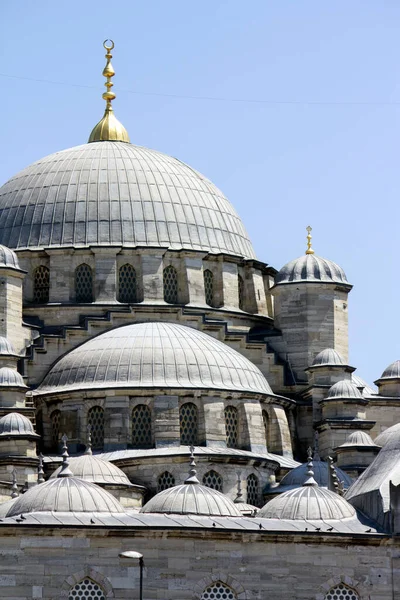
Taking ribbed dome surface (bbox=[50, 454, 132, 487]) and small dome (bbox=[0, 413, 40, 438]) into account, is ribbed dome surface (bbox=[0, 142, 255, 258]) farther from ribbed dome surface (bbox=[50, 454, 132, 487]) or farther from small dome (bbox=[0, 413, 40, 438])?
ribbed dome surface (bbox=[50, 454, 132, 487])

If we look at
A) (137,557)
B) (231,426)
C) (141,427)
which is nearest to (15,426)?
(141,427)

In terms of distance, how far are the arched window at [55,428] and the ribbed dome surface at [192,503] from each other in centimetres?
1293

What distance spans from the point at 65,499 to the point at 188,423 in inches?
689

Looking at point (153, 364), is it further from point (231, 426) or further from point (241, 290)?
point (241, 290)

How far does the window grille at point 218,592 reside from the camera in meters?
68.8

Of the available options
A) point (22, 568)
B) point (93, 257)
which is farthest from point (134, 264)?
point (22, 568)

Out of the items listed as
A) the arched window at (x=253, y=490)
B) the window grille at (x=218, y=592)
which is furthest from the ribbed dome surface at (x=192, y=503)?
the arched window at (x=253, y=490)

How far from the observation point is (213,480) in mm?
86625

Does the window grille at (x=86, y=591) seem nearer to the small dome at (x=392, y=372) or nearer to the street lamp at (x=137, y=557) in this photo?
the street lamp at (x=137, y=557)

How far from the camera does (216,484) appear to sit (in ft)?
284

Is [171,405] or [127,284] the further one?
[127,284]

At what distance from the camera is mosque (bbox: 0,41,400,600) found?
6900 cm

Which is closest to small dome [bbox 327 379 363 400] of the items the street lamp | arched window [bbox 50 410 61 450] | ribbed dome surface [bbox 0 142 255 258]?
ribbed dome surface [bbox 0 142 255 258]

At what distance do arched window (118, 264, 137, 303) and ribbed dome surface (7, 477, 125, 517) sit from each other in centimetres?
2402
